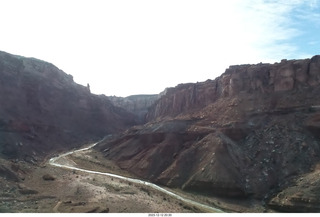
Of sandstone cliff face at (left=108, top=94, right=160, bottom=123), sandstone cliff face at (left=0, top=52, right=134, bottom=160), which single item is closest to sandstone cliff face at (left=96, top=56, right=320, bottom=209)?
sandstone cliff face at (left=0, top=52, right=134, bottom=160)

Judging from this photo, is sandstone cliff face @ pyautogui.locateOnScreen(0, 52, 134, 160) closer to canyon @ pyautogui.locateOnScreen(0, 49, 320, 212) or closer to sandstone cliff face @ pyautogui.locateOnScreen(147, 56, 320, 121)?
→ canyon @ pyautogui.locateOnScreen(0, 49, 320, 212)

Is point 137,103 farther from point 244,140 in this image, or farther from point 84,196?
point 84,196

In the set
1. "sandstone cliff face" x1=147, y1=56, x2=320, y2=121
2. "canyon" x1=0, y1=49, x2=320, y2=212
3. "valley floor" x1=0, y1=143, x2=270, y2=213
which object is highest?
"sandstone cliff face" x1=147, y1=56, x2=320, y2=121

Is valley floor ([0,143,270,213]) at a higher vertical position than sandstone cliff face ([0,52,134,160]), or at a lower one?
lower

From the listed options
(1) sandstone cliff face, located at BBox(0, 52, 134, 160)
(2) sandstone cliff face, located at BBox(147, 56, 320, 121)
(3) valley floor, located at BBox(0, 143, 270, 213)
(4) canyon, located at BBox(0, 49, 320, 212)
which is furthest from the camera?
(1) sandstone cliff face, located at BBox(0, 52, 134, 160)

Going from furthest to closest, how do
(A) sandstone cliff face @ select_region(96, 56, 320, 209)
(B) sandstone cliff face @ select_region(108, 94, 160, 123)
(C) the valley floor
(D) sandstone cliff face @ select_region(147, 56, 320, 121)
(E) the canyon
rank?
(B) sandstone cliff face @ select_region(108, 94, 160, 123), (D) sandstone cliff face @ select_region(147, 56, 320, 121), (A) sandstone cliff face @ select_region(96, 56, 320, 209), (E) the canyon, (C) the valley floor

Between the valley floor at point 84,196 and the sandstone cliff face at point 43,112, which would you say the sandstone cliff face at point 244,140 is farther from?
the sandstone cliff face at point 43,112
